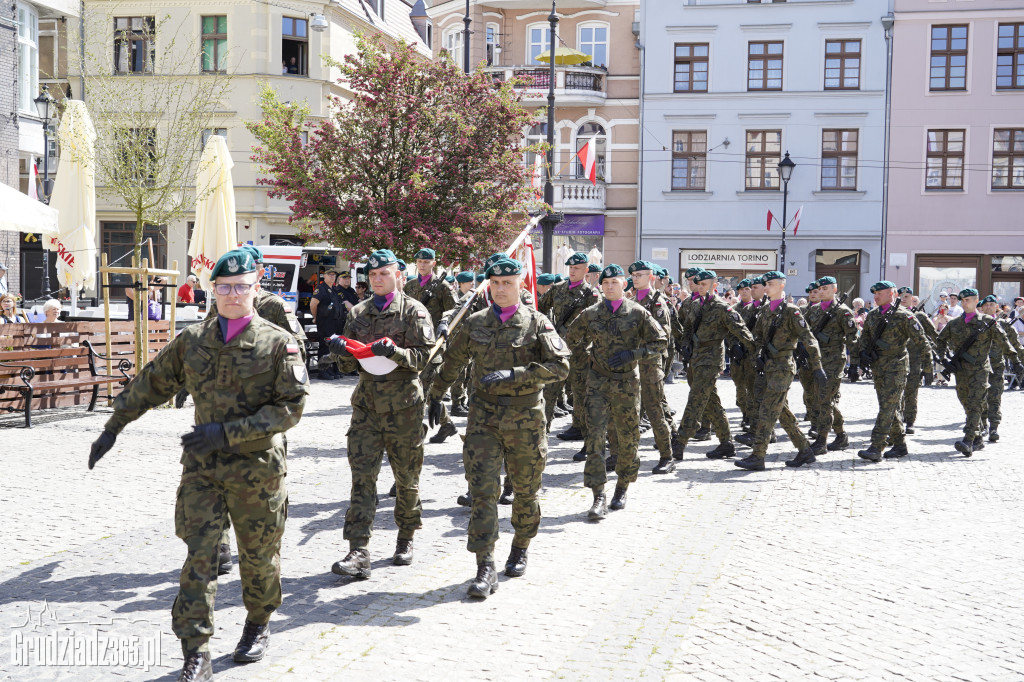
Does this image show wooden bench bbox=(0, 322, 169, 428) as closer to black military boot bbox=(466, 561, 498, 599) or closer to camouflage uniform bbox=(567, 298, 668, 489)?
camouflage uniform bbox=(567, 298, 668, 489)

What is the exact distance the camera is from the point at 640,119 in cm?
3594

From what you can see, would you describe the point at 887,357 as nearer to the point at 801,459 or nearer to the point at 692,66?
the point at 801,459

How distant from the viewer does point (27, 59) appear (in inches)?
1013

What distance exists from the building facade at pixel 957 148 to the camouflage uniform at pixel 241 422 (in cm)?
3214

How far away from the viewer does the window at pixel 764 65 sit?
1366 inches

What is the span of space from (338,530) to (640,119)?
30.4 metres

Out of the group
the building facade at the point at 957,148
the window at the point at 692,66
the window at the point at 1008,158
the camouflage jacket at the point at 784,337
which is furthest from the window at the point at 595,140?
the camouflage jacket at the point at 784,337

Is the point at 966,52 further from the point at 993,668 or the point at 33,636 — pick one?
the point at 33,636

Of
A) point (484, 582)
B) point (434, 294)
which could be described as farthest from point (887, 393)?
point (484, 582)

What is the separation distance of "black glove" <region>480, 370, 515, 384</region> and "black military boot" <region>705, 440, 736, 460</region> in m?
5.96

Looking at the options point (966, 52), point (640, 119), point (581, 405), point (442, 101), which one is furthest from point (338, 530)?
point (966, 52)

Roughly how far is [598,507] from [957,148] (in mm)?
30386

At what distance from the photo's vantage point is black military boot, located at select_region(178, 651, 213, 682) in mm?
4566

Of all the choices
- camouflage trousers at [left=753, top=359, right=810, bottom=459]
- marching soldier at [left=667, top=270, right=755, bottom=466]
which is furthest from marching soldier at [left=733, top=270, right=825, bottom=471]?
marching soldier at [left=667, top=270, right=755, bottom=466]
